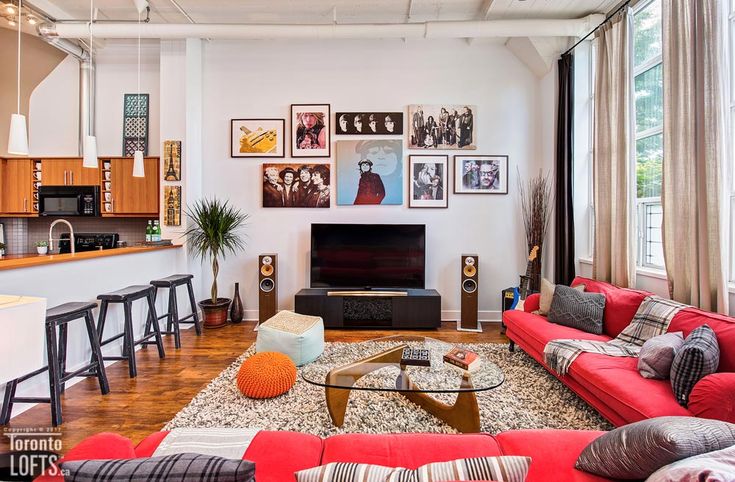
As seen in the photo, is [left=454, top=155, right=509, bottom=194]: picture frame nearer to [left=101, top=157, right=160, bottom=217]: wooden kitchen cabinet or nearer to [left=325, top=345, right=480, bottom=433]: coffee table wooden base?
[left=325, top=345, right=480, bottom=433]: coffee table wooden base

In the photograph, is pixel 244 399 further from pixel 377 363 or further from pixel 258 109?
pixel 258 109

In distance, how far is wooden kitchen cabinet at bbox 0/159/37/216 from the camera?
14.8 ft

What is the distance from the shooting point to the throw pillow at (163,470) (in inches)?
28.9

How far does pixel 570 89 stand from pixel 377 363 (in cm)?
373

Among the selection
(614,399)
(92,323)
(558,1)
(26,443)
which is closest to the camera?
(26,443)

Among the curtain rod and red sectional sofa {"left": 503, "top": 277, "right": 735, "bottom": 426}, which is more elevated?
the curtain rod

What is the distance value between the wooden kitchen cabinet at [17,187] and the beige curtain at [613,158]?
6.65 metres

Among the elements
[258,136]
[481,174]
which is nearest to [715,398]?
[481,174]

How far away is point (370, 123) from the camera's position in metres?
4.58

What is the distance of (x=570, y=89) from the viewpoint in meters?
3.95

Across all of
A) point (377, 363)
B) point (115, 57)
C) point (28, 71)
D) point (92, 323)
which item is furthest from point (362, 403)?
point (28, 71)

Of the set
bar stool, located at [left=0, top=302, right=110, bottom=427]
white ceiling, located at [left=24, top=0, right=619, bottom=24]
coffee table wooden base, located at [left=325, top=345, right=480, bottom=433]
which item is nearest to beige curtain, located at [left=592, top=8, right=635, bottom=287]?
white ceiling, located at [left=24, top=0, right=619, bottom=24]

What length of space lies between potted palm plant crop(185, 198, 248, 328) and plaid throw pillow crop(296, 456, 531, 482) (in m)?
3.76

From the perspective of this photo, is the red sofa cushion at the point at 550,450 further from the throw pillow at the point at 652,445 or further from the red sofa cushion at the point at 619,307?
the red sofa cushion at the point at 619,307
